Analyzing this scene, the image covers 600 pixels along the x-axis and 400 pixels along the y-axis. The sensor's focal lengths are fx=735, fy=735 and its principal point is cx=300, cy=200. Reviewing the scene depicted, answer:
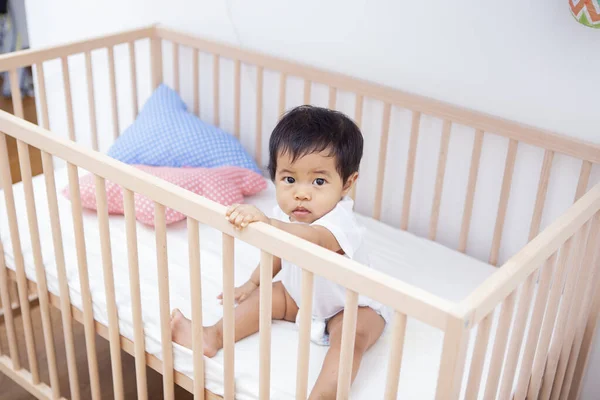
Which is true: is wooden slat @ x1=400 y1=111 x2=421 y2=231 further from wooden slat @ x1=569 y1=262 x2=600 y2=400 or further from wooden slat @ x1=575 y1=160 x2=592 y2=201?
wooden slat @ x1=569 y1=262 x2=600 y2=400

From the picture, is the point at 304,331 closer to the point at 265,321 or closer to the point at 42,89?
the point at 265,321

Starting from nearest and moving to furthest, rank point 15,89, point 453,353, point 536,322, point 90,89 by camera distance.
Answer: point 453,353 < point 536,322 < point 15,89 < point 90,89

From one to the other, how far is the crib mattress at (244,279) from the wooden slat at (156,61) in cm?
46

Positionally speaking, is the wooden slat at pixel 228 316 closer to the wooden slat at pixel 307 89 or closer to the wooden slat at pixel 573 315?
the wooden slat at pixel 573 315

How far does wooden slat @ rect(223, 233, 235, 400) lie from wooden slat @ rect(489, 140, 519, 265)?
73 cm

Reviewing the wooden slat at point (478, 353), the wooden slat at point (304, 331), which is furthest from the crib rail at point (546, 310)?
the wooden slat at point (304, 331)

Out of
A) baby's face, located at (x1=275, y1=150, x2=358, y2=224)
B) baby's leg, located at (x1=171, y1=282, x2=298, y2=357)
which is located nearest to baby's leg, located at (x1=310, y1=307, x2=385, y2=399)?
baby's leg, located at (x1=171, y1=282, x2=298, y2=357)

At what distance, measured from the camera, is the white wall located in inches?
58.4

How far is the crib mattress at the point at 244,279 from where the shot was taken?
1.31 m

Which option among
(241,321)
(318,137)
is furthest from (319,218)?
(241,321)

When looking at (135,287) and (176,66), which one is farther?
(176,66)

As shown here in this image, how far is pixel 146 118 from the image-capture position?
6.67 feet

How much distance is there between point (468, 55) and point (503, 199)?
12.9 inches

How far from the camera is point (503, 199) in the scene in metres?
1.64
